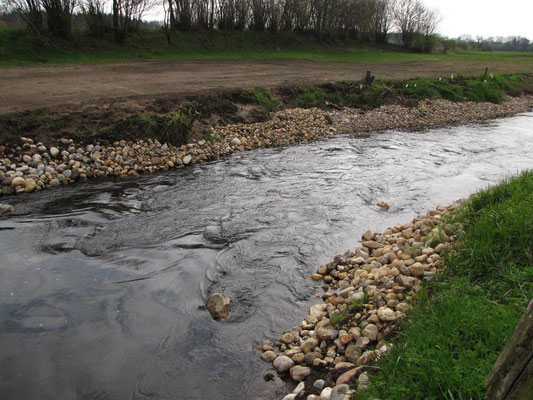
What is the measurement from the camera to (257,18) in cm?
3053

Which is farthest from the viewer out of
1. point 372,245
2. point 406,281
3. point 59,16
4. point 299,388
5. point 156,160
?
point 59,16

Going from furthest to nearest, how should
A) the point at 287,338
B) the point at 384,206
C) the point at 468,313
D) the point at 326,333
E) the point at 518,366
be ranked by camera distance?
the point at 384,206
the point at 287,338
the point at 326,333
the point at 468,313
the point at 518,366

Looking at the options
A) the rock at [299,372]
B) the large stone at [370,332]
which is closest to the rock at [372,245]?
the large stone at [370,332]

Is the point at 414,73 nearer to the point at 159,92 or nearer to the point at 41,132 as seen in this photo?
the point at 159,92

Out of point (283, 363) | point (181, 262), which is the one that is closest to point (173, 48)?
point (181, 262)

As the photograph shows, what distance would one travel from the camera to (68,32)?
19.7m

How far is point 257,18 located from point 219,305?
30.2 meters

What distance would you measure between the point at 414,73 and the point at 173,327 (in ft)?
74.7

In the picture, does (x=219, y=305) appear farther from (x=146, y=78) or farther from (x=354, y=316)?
(x=146, y=78)

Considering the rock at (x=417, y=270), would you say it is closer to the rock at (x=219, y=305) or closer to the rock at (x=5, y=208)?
the rock at (x=219, y=305)

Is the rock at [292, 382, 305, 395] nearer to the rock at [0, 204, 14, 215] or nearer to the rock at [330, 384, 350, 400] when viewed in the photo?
the rock at [330, 384, 350, 400]

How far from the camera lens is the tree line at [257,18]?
19.5 meters

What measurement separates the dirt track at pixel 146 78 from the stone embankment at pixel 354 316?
9392mm

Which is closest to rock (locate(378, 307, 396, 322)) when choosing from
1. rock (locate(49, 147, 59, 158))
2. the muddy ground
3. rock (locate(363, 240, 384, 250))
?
rock (locate(363, 240, 384, 250))
